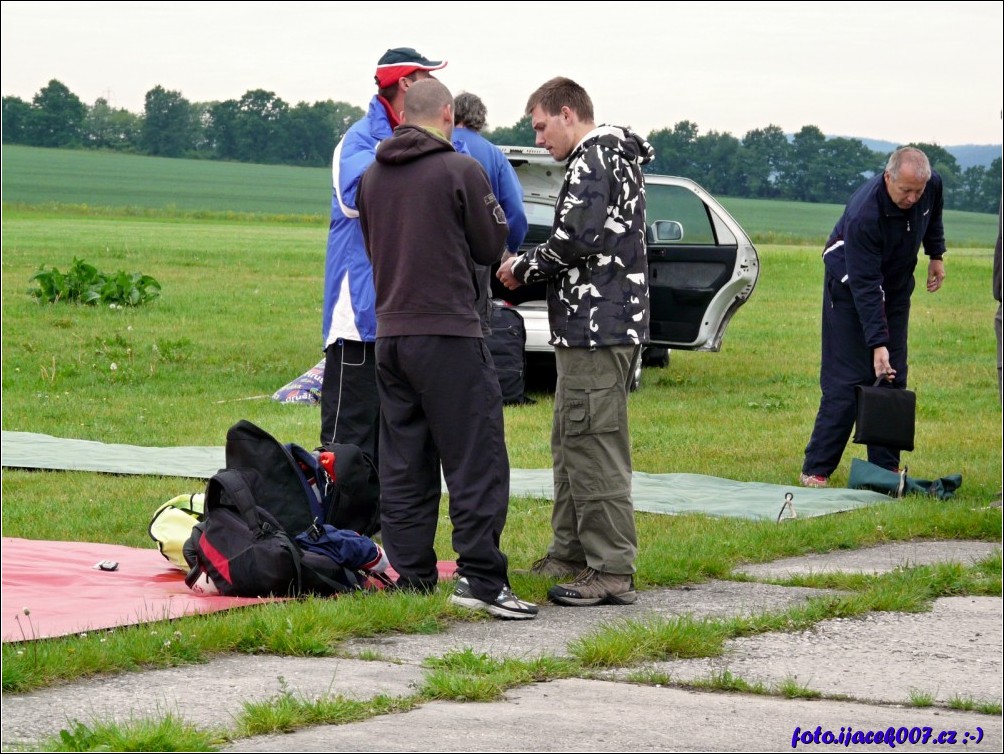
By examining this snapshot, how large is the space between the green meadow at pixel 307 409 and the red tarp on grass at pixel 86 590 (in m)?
0.28

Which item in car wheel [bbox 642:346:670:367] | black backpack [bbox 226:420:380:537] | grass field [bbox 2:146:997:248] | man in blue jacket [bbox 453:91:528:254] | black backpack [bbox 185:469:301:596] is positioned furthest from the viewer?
grass field [bbox 2:146:997:248]

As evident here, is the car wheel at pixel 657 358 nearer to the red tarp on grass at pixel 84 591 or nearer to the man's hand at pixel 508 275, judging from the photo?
the red tarp on grass at pixel 84 591

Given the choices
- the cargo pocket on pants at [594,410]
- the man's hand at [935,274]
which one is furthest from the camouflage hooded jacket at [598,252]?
the man's hand at [935,274]

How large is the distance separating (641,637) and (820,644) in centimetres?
66

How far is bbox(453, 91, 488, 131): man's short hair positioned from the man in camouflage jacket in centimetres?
222

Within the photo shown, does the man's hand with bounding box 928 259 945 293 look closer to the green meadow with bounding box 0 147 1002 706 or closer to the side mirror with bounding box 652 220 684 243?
the green meadow with bounding box 0 147 1002 706

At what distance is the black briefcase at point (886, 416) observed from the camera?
845cm

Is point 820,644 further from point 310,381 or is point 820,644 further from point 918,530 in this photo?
point 310,381

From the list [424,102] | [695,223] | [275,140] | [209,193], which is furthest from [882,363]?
[275,140]

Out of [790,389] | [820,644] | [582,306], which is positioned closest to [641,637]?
[820,644]

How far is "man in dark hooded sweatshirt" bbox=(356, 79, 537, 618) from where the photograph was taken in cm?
537

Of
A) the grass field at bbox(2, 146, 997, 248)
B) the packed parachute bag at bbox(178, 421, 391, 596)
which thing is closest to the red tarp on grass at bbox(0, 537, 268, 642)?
the packed parachute bag at bbox(178, 421, 391, 596)

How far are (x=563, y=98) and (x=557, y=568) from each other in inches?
77.2

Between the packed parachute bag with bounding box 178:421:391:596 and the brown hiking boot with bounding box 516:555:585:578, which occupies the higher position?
the packed parachute bag with bounding box 178:421:391:596
